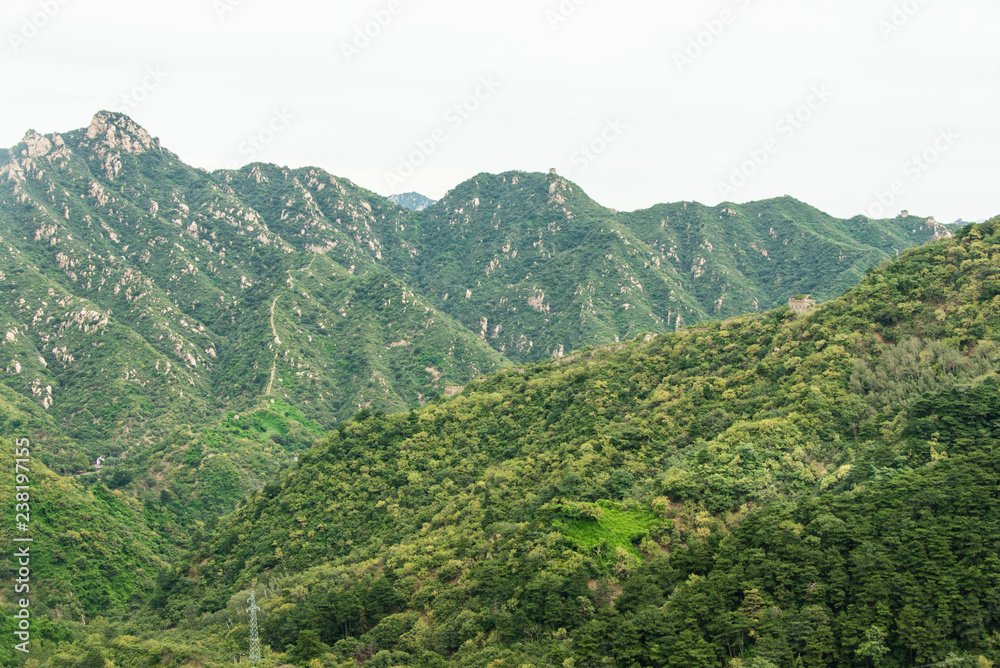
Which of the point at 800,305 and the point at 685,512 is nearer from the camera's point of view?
the point at 685,512

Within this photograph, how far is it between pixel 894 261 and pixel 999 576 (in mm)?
49528

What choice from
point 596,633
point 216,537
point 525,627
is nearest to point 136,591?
point 216,537

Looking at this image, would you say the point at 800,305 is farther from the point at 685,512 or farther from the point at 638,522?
the point at 638,522

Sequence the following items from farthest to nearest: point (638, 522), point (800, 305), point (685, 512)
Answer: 1. point (800, 305)
2. point (638, 522)
3. point (685, 512)

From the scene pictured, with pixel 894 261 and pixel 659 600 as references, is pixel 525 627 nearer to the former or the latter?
pixel 659 600

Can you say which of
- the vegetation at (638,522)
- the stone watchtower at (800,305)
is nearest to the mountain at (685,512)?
the vegetation at (638,522)

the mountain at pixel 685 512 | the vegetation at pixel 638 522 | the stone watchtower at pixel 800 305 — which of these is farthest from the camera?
the stone watchtower at pixel 800 305

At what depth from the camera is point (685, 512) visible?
202 ft

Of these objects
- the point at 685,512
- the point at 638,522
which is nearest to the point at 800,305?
the point at 685,512

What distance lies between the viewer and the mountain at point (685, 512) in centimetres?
4841

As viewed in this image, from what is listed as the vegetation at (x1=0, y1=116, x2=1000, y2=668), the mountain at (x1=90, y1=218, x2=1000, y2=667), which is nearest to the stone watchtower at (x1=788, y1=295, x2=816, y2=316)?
the mountain at (x1=90, y1=218, x2=1000, y2=667)

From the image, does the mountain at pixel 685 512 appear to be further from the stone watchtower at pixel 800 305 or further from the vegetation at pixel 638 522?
the stone watchtower at pixel 800 305

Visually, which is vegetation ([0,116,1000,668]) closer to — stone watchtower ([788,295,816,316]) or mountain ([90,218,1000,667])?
mountain ([90,218,1000,667])

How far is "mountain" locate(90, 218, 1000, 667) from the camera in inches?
1906
